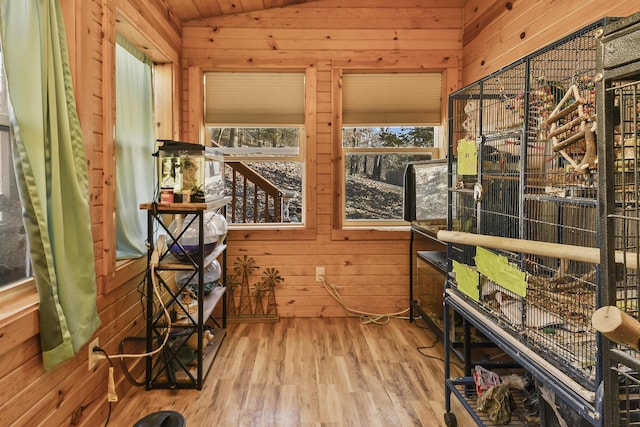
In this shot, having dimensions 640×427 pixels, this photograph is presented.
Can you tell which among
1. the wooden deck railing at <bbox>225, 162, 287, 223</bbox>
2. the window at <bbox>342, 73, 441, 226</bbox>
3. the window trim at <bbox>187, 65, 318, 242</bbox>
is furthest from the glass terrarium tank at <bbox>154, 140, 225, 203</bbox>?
the window at <bbox>342, 73, 441, 226</bbox>

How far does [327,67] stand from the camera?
150 inches

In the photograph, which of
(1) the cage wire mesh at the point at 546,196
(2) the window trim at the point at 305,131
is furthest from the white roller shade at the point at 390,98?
(1) the cage wire mesh at the point at 546,196

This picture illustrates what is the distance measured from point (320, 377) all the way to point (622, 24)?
7.81 feet

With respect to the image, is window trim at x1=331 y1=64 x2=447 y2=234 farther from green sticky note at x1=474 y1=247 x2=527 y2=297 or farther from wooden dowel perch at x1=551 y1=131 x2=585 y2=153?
wooden dowel perch at x1=551 y1=131 x2=585 y2=153

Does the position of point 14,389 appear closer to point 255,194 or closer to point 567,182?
point 567,182

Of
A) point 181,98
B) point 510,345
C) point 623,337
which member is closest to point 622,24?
point 623,337

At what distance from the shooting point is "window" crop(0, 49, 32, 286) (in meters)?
1.66

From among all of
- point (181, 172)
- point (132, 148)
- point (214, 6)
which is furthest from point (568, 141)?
point (214, 6)

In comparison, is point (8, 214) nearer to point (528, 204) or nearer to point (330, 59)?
point (528, 204)

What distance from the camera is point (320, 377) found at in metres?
2.72

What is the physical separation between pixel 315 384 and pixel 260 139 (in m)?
2.16

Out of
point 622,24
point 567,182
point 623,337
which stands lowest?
point 623,337

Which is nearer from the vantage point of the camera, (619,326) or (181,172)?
(619,326)

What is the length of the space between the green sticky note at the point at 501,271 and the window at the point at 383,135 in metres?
2.24
